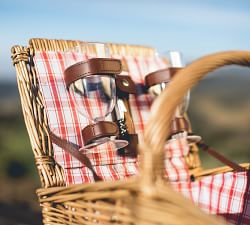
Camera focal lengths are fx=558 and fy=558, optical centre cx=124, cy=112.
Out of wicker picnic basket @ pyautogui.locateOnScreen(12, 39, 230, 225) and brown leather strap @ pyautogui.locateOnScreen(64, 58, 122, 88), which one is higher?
brown leather strap @ pyautogui.locateOnScreen(64, 58, 122, 88)

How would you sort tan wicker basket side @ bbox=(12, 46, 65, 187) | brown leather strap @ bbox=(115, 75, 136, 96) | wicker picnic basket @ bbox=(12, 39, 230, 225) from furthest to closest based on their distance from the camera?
brown leather strap @ bbox=(115, 75, 136, 96), tan wicker basket side @ bbox=(12, 46, 65, 187), wicker picnic basket @ bbox=(12, 39, 230, 225)

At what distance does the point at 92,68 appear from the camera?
3.90 ft

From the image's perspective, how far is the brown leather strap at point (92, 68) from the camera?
1188mm

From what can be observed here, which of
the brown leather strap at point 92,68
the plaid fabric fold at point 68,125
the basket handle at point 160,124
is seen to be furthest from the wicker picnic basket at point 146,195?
the brown leather strap at point 92,68

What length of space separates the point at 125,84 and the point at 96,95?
120 millimetres

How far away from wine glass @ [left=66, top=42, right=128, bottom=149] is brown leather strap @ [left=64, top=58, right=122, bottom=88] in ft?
0.04

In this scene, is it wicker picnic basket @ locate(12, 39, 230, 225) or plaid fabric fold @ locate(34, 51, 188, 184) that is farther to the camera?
plaid fabric fold @ locate(34, 51, 188, 184)

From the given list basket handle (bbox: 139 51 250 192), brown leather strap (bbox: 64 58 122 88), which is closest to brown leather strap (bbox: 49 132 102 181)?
brown leather strap (bbox: 64 58 122 88)

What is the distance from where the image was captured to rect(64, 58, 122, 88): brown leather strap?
46.8 inches

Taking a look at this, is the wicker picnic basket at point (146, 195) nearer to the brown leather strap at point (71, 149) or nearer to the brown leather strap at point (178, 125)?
the brown leather strap at point (71, 149)

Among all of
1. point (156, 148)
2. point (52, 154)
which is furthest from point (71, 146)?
point (156, 148)

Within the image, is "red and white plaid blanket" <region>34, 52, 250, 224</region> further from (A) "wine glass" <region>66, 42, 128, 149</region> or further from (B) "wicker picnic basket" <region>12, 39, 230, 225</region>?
(B) "wicker picnic basket" <region>12, 39, 230, 225</region>

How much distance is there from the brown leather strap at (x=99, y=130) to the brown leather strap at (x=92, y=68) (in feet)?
0.36

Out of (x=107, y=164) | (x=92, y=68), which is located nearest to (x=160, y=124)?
(x=92, y=68)
